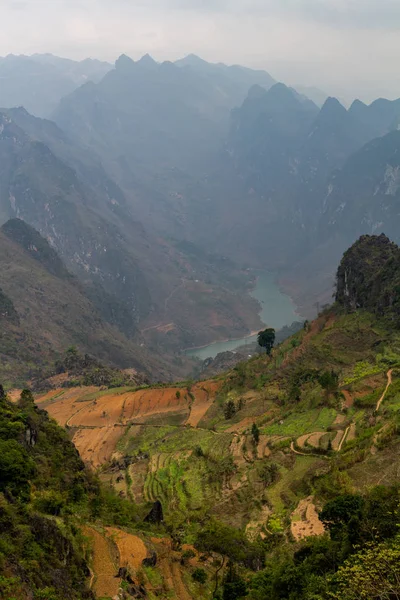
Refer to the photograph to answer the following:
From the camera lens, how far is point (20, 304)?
136 metres

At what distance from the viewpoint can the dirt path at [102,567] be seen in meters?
24.3

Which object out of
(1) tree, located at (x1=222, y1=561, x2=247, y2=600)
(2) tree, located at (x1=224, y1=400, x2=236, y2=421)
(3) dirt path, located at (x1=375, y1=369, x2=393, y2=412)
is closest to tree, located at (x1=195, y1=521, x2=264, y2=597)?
(1) tree, located at (x1=222, y1=561, x2=247, y2=600)

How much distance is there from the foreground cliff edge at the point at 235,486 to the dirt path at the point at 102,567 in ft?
0.31

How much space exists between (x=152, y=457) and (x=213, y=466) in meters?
10.3

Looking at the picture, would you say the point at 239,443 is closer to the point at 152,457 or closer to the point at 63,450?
the point at 152,457

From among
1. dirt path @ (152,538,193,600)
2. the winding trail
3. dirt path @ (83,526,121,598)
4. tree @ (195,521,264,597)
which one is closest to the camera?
dirt path @ (83,526,121,598)

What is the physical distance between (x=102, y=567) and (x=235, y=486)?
51.3ft

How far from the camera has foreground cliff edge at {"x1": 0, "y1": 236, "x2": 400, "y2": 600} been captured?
22.3m

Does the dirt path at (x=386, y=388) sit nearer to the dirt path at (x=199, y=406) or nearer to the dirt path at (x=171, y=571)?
the dirt path at (x=171, y=571)

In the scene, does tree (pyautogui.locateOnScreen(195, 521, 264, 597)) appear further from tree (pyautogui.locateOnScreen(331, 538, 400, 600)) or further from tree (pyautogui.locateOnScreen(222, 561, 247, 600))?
tree (pyautogui.locateOnScreen(331, 538, 400, 600))

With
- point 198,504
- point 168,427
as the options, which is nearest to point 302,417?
point 198,504

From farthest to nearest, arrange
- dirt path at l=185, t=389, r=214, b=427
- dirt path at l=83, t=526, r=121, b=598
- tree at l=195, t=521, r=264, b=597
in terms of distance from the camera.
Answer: dirt path at l=185, t=389, r=214, b=427 → tree at l=195, t=521, r=264, b=597 → dirt path at l=83, t=526, r=121, b=598

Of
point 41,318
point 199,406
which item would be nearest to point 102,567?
point 199,406

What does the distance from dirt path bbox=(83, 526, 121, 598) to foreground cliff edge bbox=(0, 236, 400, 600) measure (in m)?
0.09
